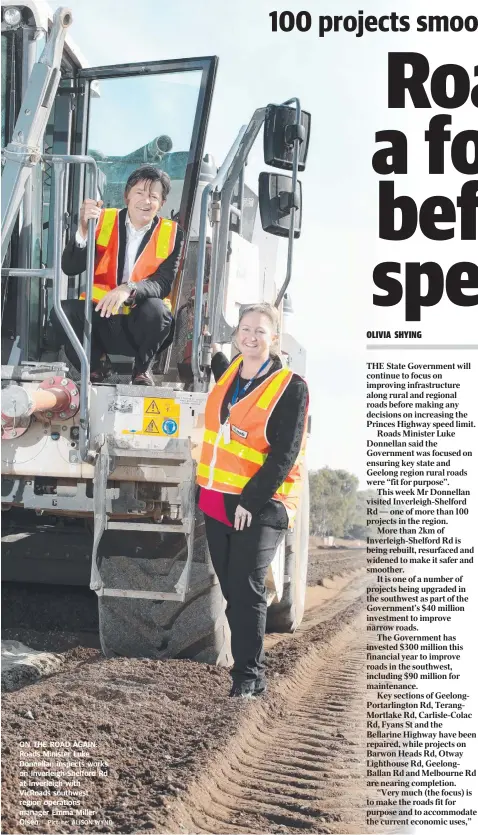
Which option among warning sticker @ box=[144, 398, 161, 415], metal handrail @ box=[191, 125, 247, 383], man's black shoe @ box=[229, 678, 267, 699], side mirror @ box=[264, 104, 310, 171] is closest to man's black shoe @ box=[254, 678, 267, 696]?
man's black shoe @ box=[229, 678, 267, 699]

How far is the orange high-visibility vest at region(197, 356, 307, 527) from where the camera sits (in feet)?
15.2

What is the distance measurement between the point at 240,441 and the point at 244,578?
58 centimetres

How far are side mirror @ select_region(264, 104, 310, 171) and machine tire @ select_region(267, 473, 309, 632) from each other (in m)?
3.12

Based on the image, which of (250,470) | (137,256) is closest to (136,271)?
(137,256)

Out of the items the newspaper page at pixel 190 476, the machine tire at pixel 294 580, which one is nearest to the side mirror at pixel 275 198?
the newspaper page at pixel 190 476

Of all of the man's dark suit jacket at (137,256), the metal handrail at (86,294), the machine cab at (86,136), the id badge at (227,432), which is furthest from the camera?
the machine cab at (86,136)

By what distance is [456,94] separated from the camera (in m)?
4.39

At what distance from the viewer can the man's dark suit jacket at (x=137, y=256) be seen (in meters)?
5.17

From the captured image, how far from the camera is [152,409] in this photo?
514 centimetres

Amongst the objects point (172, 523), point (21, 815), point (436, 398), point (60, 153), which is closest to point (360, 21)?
point (436, 398)

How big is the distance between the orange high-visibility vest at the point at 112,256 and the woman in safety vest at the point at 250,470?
2.87ft

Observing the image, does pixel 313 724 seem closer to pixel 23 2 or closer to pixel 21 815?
pixel 21 815

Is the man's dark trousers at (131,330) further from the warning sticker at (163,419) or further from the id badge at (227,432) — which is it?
the id badge at (227,432)

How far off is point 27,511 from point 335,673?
2.33 meters
